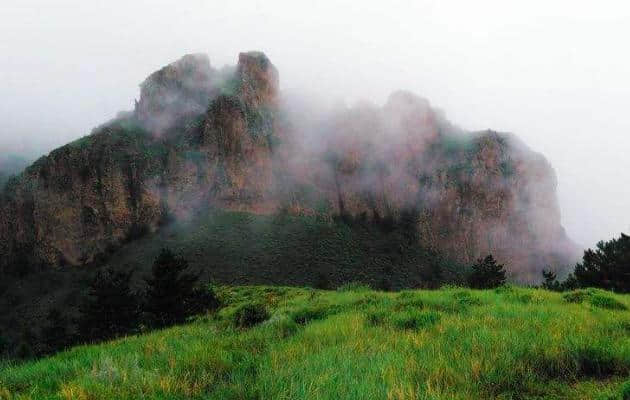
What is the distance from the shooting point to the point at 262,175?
502 feet

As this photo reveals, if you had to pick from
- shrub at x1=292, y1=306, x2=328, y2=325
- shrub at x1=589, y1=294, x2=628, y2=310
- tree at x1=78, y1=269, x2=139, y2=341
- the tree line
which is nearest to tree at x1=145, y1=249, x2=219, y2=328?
the tree line

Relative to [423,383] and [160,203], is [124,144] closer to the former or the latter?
[160,203]

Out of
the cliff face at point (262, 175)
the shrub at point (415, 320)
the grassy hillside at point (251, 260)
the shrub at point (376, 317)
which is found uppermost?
the cliff face at point (262, 175)

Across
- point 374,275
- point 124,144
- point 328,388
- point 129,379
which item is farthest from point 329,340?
point 124,144

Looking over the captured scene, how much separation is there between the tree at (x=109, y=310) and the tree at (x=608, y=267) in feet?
87.8

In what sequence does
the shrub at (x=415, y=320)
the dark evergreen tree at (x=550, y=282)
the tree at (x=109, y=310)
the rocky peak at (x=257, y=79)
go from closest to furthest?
the shrub at (x=415, y=320), the tree at (x=109, y=310), the dark evergreen tree at (x=550, y=282), the rocky peak at (x=257, y=79)

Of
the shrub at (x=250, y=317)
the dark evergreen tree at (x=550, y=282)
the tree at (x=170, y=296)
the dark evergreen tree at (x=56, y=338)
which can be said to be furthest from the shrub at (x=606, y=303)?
the tree at (x=170, y=296)

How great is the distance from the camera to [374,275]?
11538 centimetres

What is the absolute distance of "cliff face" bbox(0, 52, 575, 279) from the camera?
139500 millimetres

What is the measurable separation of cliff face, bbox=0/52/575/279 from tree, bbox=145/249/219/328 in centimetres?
11978

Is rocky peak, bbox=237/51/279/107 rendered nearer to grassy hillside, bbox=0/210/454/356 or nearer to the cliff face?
the cliff face

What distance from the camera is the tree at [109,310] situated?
21830mm

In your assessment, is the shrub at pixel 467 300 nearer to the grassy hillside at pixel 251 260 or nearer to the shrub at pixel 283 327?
the shrub at pixel 283 327

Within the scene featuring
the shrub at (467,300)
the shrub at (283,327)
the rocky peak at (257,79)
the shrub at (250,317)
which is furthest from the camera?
the rocky peak at (257,79)
